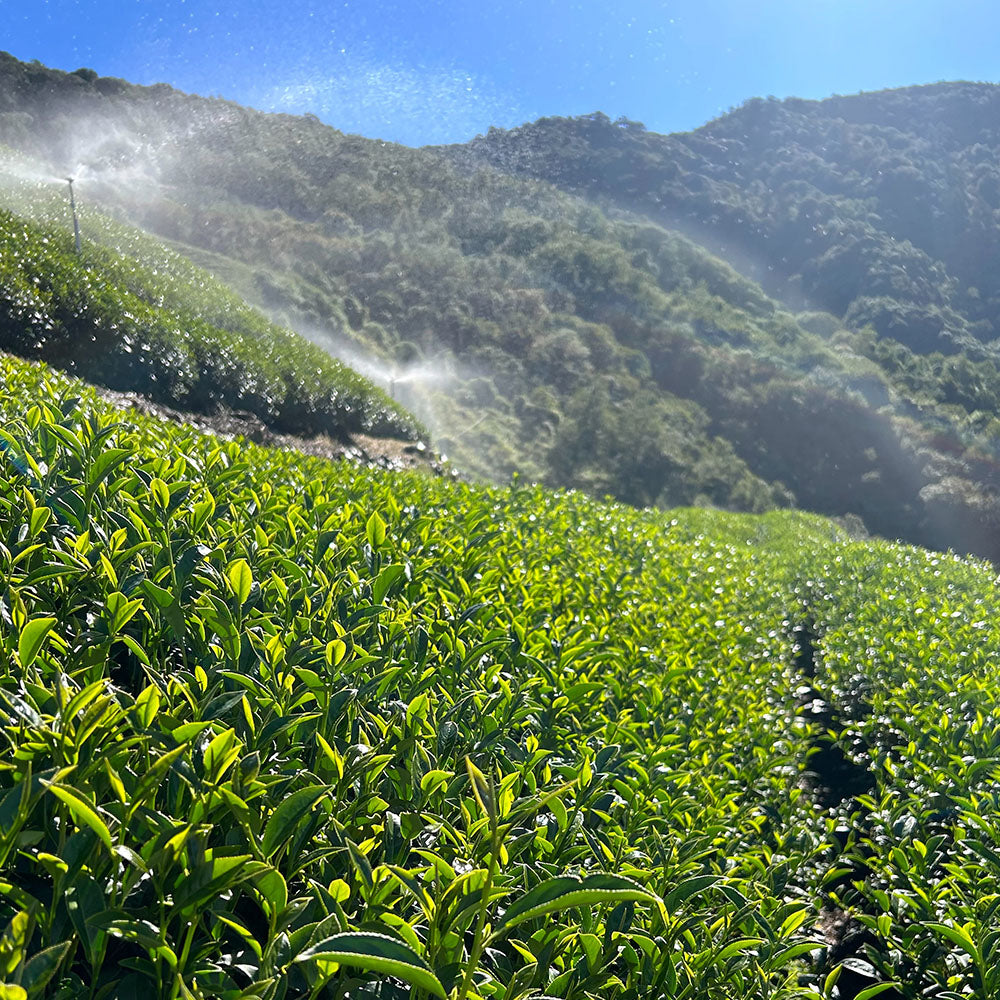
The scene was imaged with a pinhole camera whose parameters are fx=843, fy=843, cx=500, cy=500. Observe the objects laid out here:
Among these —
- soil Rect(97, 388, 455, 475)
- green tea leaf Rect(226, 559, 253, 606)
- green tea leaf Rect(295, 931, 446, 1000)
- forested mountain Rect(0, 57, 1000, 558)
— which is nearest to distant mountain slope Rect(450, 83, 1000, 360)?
forested mountain Rect(0, 57, 1000, 558)

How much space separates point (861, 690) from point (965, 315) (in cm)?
5217

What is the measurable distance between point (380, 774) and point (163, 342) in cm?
909

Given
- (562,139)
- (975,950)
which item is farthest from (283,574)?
(562,139)

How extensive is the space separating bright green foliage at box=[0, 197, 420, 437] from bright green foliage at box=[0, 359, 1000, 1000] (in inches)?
206

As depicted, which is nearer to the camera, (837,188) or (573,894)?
(573,894)

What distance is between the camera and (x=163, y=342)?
9.55 m

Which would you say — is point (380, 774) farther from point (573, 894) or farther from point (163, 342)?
point (163, 342)

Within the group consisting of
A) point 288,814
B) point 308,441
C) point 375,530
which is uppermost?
point 375,530

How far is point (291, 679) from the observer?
147cm

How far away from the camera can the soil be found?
891 cm

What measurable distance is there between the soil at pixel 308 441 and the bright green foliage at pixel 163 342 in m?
0.19

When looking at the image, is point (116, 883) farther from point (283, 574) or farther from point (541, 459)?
point (541, 459)

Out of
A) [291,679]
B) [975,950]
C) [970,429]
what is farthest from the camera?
[970,429]

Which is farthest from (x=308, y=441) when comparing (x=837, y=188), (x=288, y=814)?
(x=837, y=188)
